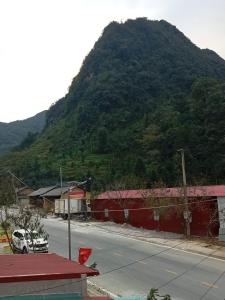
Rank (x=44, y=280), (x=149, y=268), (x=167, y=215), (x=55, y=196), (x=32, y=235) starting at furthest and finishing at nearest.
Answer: (x=55, y=196)
(x=167, y=215)
(x=32, y=235)
(x=149, y=268)
(x=44, y=280)

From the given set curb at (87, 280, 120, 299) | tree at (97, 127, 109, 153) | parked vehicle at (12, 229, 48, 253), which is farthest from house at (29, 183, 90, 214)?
curb at (87, 280, 120, 299)

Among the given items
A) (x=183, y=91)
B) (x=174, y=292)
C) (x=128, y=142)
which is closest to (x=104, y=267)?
(x=174, y=292)

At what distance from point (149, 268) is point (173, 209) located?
1744 cm

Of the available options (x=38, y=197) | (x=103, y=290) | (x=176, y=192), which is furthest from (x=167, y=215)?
(x=38, y=197)

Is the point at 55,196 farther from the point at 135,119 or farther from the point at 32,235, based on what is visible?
the point at 32,235

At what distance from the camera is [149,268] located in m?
30.8

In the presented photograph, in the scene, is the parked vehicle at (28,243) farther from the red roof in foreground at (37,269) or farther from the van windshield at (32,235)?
the red roof in foreground at (37,269)

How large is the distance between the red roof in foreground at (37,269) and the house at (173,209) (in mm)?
26190

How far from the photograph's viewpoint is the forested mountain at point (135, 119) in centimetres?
8694

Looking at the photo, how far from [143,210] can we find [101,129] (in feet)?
239

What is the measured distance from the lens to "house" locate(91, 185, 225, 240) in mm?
44125

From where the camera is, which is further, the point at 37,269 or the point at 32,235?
the point at 32,235

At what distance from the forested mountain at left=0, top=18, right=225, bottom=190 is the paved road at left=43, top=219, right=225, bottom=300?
23722mm

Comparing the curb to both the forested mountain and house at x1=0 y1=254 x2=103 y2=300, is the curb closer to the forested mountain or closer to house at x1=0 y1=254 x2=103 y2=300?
house at x1=0 y1=254 x2=103 y2=300
